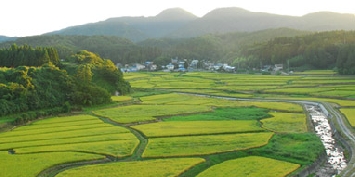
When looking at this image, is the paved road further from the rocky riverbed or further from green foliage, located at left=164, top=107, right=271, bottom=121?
green foliage, located at left=164, top=107, right=271, bottom=121

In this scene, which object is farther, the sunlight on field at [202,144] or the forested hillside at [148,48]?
the forested hillside at [148,48]

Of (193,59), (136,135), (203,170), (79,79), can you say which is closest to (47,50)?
(79,79)

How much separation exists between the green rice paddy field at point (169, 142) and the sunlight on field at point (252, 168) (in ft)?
0.16

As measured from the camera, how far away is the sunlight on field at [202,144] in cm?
2286

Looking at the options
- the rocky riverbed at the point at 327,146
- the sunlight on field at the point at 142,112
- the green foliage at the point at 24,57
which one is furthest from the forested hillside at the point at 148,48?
the rocky riverbed at the point at 327,146

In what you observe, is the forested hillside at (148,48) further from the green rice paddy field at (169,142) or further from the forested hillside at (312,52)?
the green rice paddy field at (169,142)

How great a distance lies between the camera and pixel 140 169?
19.6 m

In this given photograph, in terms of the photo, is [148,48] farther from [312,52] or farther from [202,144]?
[202,144]

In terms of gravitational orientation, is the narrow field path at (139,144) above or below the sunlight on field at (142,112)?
above

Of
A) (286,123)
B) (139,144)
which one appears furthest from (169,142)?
(286,123)

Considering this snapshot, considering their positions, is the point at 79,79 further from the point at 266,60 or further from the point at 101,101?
the point at 266,60

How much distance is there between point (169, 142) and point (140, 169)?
587cm

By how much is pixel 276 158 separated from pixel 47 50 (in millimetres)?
42104

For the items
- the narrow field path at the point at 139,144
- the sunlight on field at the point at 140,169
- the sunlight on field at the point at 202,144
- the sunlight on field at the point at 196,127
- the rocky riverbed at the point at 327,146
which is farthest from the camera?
the sunlight on field at the point at 196,127
